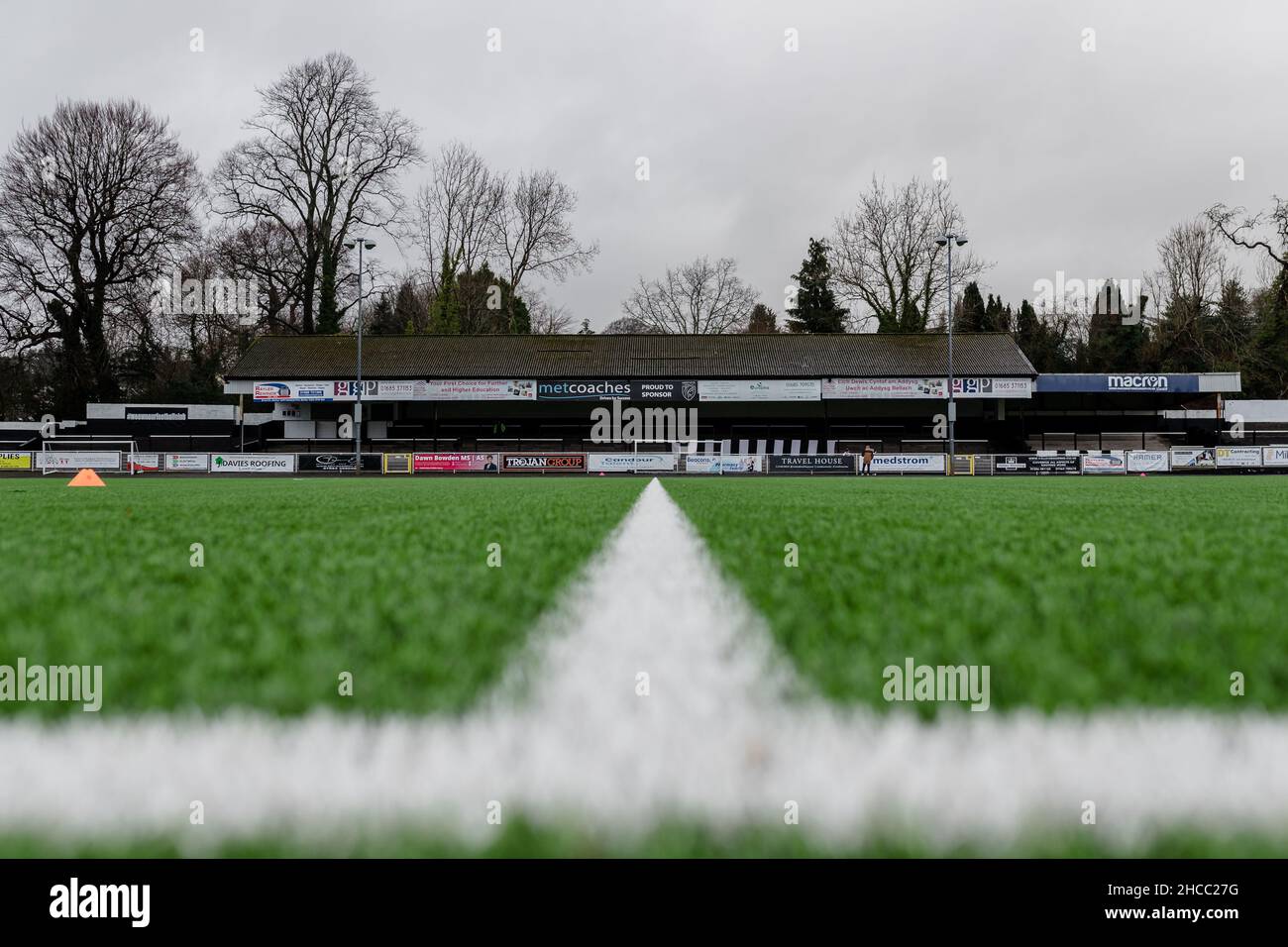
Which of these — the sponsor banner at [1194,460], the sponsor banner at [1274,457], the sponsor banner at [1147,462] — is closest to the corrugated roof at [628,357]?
the sponsor banner at [1147,462]

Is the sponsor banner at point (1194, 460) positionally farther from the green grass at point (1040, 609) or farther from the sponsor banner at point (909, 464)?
the green grass at point (1040, 609)

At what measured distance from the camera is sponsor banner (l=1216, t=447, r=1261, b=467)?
32156mm

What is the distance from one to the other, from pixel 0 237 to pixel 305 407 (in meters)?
14.1

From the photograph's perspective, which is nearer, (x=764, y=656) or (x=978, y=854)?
(x=978, y=854)

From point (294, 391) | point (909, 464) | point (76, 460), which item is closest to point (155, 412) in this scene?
point (294, 391)

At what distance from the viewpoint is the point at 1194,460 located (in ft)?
107

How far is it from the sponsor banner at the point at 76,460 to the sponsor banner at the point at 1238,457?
42.2 metres

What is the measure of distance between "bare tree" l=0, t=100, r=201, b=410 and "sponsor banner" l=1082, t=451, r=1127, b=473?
40.1m

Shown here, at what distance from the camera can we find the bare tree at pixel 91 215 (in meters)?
A: 36.4

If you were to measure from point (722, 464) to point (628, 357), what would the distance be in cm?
1373

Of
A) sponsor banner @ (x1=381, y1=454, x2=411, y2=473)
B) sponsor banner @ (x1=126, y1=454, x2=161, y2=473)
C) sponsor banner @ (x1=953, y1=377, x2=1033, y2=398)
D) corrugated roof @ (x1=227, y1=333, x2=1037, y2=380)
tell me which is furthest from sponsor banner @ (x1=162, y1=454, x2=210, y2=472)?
sponsor banner @ (x1=953, y1=377, x2=1033, y2=398)

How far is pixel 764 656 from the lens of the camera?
5.19 feet
